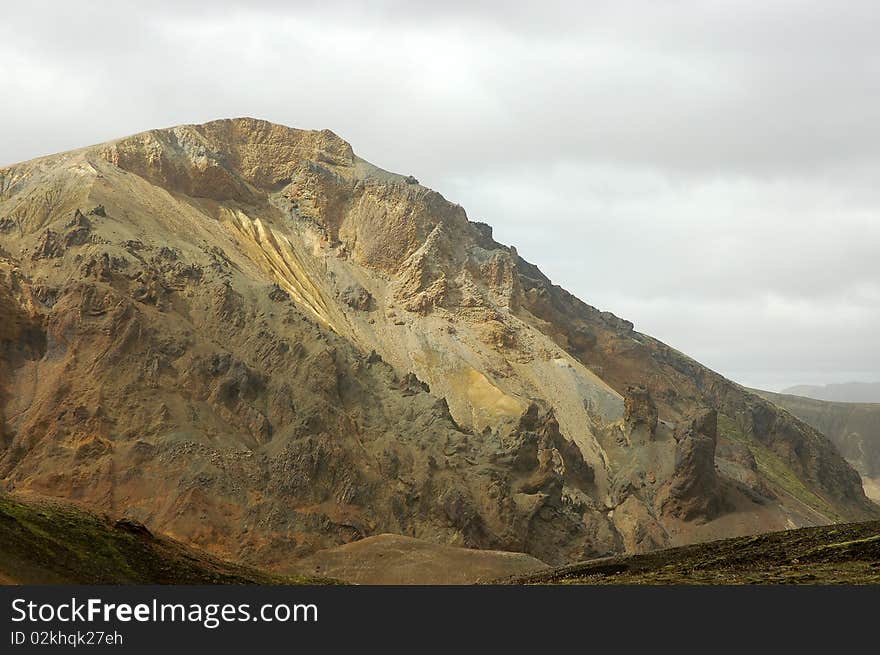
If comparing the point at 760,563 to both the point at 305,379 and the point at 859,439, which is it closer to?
the point at 305,379

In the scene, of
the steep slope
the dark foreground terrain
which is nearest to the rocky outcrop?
the steep slope

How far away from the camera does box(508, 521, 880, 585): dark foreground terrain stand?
95.8ft

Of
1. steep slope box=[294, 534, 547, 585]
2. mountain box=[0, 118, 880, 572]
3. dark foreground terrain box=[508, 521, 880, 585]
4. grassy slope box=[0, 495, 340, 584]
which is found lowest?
steep slope box=[294, 534, 547, 585]

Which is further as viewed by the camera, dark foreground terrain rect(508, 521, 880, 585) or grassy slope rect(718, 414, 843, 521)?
grassy slope rect(718, 414, 843, 521)

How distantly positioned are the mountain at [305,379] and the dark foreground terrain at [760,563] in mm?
22050

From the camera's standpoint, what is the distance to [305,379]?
66562 millimetres

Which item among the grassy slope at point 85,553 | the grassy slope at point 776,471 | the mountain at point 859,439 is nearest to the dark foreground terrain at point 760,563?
the grassy slope at point 85,553

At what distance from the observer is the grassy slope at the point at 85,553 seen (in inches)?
1155

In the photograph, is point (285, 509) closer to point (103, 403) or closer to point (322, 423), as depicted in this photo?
point (322, 423)

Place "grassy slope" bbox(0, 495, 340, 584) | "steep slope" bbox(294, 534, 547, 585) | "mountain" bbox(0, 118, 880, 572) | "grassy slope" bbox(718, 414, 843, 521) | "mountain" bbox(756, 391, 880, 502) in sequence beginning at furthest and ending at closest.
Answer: "mountain" bbox(756, 391, 880, 502) < "grassy slope" bbox(718, 414, 843, 521) < "mountain" bbox(0, 118, 880, 572) < "steep slope" bbox(294, 534, 547, 585) < "grassy slope" bbox(0, 495, 340, 584)

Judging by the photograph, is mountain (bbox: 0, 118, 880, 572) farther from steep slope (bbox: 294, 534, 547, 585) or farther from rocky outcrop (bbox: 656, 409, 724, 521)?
steep slope (bbox: 294, 534, 547, 585)

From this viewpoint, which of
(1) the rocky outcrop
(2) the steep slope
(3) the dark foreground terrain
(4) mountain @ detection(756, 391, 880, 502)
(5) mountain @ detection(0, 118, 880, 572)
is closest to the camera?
(3) the dark foreground terrain

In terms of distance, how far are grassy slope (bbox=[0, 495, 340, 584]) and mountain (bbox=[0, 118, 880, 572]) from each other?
705 inches

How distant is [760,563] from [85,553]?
69.8ft
